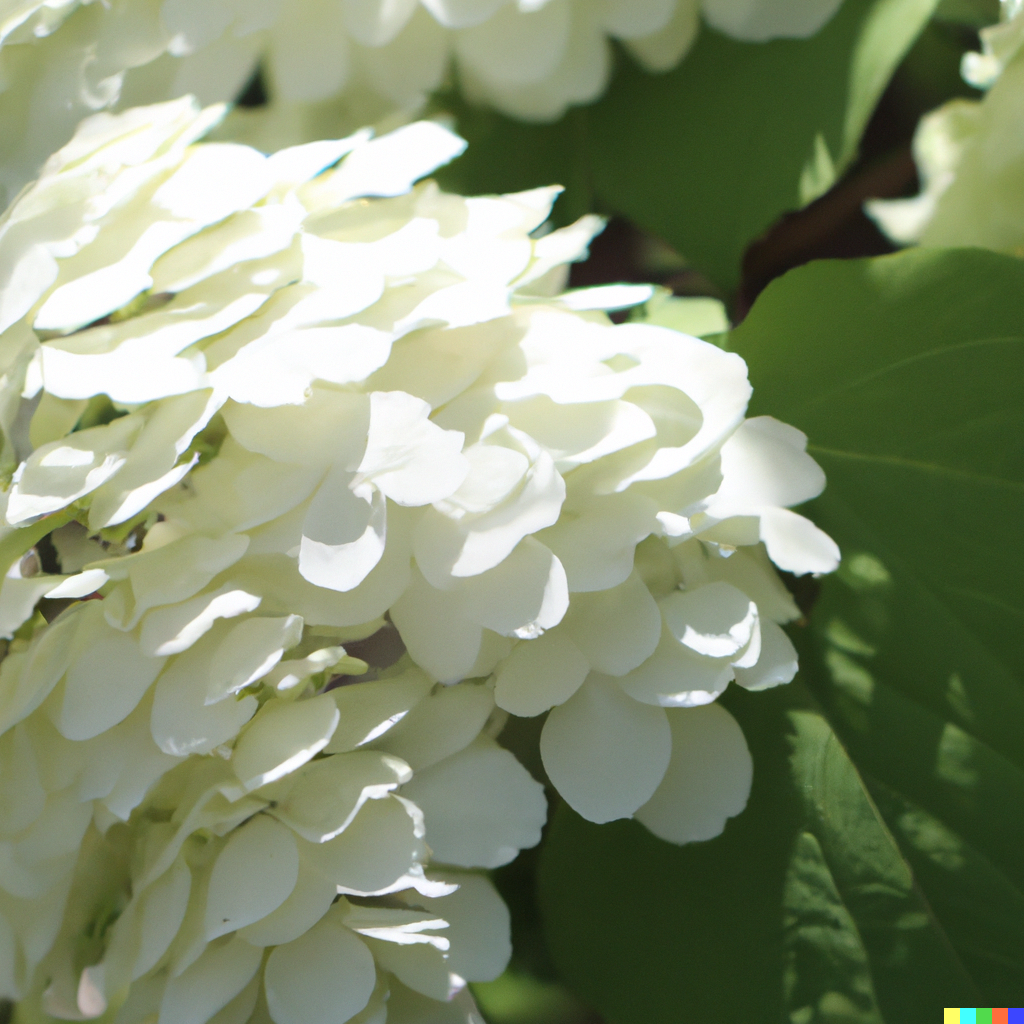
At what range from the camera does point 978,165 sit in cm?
32

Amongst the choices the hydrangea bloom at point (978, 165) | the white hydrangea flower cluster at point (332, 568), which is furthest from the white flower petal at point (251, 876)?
the hydrangea bloom at point (978, 165)

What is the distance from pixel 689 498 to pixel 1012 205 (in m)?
0.18

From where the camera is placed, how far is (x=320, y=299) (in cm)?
21

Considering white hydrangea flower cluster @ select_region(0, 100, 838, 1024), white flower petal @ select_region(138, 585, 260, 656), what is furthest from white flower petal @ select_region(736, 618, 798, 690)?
white flower petal @ select_region(138, 585, 260, 656)

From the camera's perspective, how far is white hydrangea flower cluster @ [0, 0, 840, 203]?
27cm

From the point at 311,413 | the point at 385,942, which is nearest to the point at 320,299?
the point at 311,413

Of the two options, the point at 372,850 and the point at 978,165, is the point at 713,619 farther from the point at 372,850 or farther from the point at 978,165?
the point at 978,165

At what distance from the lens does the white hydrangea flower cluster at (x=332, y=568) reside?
20cm

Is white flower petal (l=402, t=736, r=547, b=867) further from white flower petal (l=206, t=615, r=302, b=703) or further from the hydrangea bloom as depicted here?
the hydrangea bloom

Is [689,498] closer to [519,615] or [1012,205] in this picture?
[519,615]

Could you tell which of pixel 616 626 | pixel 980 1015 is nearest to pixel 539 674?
pixel 616 626

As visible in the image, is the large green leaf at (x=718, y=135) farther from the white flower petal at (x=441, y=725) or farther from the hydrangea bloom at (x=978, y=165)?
the white flower petal at (x=441, y=725)

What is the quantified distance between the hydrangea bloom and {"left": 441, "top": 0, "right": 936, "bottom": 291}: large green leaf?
0.08 ft

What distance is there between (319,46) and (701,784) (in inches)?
8.7
